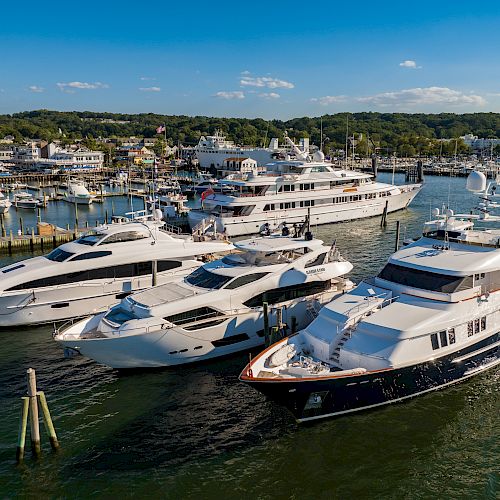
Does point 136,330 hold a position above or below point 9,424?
above

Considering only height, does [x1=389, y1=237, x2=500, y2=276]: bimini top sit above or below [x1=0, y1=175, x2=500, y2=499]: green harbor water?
above

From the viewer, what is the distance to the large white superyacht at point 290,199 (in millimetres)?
44906

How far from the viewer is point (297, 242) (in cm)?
2197

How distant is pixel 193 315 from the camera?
18.2 meters

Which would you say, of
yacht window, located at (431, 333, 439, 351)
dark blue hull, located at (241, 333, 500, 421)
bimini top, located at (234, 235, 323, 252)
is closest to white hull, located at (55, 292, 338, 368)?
bimini top, located at (234, 235, 323, 252)

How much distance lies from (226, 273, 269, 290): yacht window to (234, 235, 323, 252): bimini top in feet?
4.88

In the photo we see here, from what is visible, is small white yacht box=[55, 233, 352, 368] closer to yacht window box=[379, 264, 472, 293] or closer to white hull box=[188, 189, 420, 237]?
yacht window box=[379, 264, 472, 293]

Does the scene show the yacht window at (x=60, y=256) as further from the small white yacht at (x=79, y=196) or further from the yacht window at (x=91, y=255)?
the small white yacht at (x=79, y=196)

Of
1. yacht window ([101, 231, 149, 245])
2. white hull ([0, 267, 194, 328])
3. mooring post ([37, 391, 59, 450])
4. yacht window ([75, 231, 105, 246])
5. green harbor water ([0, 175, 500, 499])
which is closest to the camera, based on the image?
green harbor water ([0, 175, 500, 499])

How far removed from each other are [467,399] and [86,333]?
12.8 m

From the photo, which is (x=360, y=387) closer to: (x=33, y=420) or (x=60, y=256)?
(x=33, y=420)

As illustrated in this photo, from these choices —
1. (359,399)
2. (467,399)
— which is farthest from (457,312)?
(359,399)

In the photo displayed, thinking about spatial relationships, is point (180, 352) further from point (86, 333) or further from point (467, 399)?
point (467, 399)

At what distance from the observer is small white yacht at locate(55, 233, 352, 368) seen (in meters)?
17.2
